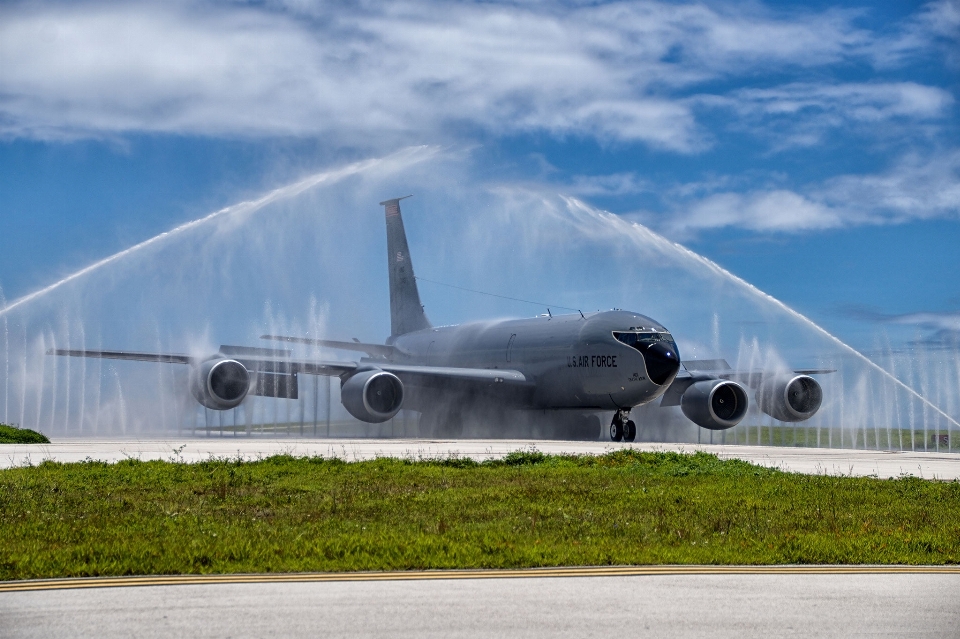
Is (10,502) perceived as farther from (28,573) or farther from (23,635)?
(23,635)

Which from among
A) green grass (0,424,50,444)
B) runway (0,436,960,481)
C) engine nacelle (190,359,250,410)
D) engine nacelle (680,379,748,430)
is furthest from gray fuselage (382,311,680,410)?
green grass (0,424,50,444)

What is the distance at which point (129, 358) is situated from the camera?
45.7 metres

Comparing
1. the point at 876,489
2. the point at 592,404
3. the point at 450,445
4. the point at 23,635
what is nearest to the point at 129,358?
the point at 450,445

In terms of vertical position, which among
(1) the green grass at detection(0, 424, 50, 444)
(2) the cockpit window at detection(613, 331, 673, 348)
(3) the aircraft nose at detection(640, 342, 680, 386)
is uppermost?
(2) the cockpit window at detection(613, 331, 673, 348)

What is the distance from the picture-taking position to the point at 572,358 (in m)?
44.7

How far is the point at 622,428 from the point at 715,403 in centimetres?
398

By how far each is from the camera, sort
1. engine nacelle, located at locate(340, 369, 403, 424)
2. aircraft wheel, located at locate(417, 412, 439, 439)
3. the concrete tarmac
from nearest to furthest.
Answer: the concrete tarmac
engine nacelle, located at locate(340, 369, 403, 424)
aircraft wheel, located at locate(417, 412, 439, 439)

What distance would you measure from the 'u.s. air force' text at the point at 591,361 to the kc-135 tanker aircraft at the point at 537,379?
0.13 feet

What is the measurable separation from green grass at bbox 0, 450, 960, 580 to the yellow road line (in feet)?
0.99

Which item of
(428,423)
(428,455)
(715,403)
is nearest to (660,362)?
(715,403)

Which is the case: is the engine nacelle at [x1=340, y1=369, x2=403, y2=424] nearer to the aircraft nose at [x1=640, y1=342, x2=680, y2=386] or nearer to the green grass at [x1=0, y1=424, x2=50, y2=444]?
the aircraft nose at [x1=640, y1=342, x2=680, y2=386]

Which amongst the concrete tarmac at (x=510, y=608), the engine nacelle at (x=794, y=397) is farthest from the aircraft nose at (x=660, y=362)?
the concrete tarmac at (x=510, y=608)

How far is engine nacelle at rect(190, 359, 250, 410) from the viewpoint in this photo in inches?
1709

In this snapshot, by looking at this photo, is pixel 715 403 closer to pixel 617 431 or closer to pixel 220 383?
pixel 617 431
